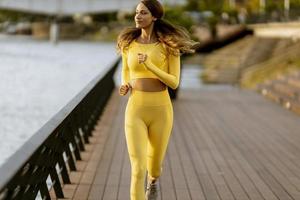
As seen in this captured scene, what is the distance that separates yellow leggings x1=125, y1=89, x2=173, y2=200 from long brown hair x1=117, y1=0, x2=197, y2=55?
40 cm

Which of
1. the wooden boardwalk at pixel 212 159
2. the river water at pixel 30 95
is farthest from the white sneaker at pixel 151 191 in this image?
the river water at pixel 30 95

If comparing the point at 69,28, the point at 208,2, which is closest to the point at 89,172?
the point at 208,2

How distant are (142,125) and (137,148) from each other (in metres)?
0.21

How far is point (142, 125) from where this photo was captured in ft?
19.7

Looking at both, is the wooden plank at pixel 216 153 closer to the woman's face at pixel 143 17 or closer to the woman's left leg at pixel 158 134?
the woman's left leg at pixel 158 134

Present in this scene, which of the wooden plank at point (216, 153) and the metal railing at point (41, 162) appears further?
the wooden plank at point (216, 153)

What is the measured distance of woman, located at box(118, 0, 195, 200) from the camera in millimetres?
5922

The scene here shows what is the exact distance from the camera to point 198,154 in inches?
441

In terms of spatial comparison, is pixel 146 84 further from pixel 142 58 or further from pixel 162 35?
pixel 162 35

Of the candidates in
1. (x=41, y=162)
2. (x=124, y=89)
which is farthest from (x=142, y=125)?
(x=41, y=162)

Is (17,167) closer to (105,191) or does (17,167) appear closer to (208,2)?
(105,191)

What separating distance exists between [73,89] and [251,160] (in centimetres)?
2369

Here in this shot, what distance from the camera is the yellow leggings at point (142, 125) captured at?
5922 millimetres

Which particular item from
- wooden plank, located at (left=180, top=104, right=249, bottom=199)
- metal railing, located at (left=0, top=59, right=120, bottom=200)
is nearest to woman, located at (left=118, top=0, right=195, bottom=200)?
metal railing, located at (left=0, top=59, right=120, bottom=200)
